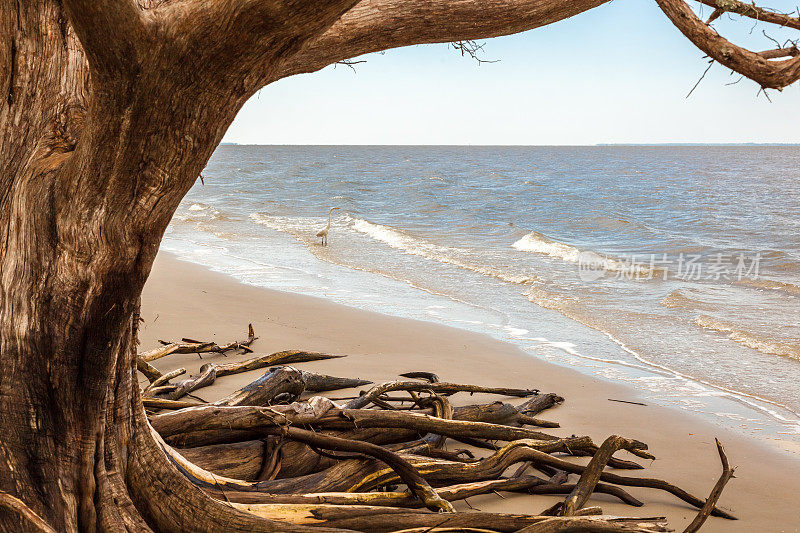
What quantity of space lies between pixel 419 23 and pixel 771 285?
477 inches

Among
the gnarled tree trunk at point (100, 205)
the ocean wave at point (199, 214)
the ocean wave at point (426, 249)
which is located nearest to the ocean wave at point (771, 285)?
the ocean wave at point (426, 249)

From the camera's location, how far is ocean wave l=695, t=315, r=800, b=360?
8.27m

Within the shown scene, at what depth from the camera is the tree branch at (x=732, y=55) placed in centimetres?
320

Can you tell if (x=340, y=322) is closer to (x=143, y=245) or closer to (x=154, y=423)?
(x=154, y=423)

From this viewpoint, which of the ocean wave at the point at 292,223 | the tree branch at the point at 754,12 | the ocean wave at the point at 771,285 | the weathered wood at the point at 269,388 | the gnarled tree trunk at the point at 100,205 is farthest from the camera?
the ocean wave at the point at 292,223

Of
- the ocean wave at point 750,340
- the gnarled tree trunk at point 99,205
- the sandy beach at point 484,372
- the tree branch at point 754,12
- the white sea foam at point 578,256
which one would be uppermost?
the tree branch at point 754,12

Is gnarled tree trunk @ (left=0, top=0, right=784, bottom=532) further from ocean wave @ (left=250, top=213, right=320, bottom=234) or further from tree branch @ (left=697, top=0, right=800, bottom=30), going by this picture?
ocean wave @ (left=250, top=213, right=320, bottom=234)

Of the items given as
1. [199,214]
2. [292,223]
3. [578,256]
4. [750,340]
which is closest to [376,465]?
[750,340]

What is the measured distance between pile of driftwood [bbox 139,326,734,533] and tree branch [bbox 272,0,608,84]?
1.71 meters

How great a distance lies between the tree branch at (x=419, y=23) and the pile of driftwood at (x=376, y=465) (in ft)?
5.62

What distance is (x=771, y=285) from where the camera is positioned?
12938mm

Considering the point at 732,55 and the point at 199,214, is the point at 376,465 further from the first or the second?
the point at 199,214

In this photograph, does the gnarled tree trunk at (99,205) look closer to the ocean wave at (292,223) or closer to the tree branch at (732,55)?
the tree branch at (732,55)

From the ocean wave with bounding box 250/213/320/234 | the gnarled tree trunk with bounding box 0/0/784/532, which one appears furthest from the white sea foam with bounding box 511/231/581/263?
→ the gnarled tree trunk with bounding box 0/0/784/532
